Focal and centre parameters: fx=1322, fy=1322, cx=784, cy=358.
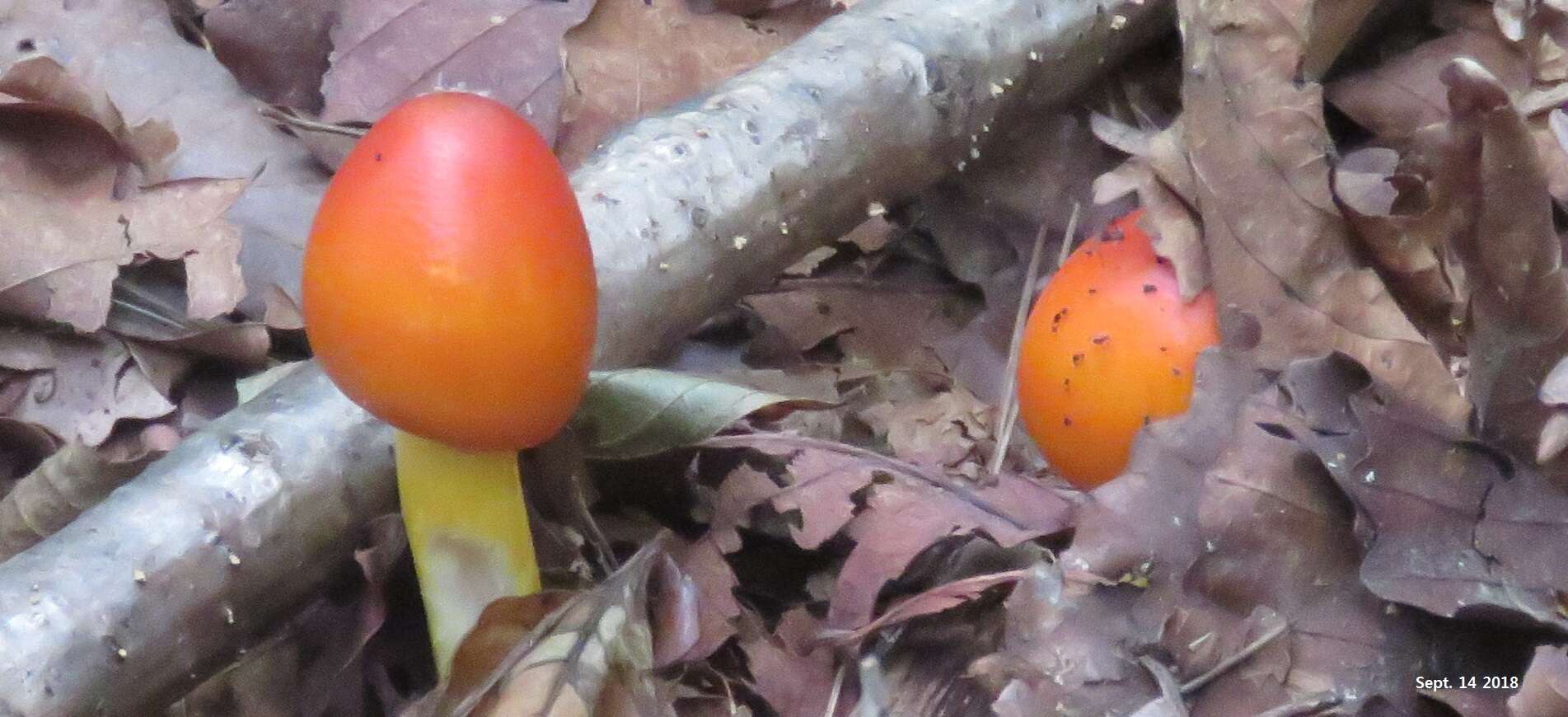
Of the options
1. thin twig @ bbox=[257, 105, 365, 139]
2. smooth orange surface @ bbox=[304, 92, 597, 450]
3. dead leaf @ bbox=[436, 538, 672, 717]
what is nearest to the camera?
smooth orange surface @ bbox=[304, 92, 597, 450]

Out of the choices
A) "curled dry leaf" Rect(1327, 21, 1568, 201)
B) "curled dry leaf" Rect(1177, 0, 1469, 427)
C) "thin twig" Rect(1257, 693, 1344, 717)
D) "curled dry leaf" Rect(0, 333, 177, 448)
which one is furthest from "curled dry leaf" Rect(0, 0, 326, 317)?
"curled dry leaf" Rect(1327, 21, 1568, 201)

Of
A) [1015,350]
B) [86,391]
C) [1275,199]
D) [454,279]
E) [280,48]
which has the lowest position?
[1015,350]

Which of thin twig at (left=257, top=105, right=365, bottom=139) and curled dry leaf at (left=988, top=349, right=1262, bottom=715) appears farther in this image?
thin twig at (left=257, top=105, right=365, bottom=139)

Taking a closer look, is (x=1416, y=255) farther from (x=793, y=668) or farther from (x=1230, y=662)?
(x=793, y=668)

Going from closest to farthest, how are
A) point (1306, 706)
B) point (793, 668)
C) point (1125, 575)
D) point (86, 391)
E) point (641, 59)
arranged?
1. point (1306, 706)
2. point (1125, 575)
3. point (793, 668)
4. point (86, 391)
5. point (641, 59)

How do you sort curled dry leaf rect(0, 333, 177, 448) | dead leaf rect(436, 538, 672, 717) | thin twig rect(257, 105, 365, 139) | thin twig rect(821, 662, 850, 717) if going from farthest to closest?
1. thin twig rect(257, 105, 365, 139)
2. curled dry leaf rect(0, 333, 177, 448)
3. thin twig rect(821, 662, 850, 717)
4. dead leaf rect(436, 538, 672, 717)

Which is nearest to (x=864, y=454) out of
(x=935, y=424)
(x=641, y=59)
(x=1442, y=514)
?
(x=935, y=424)

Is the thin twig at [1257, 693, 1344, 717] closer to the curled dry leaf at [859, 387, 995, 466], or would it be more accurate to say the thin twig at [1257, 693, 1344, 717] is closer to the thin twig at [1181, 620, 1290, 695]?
the thin twig at [1181, 620, 1290, 695]

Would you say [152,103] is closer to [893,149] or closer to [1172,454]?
[893,149]
